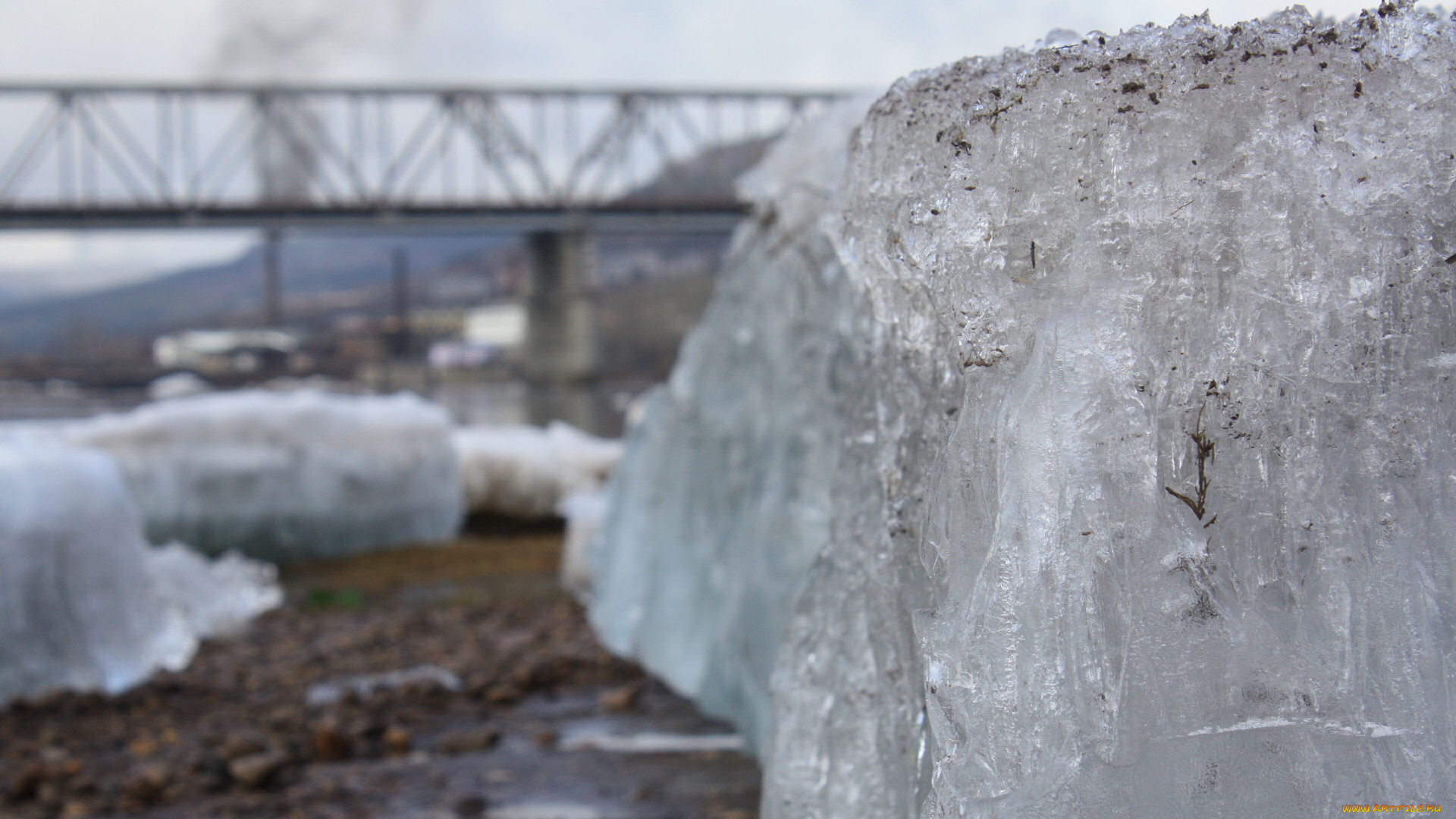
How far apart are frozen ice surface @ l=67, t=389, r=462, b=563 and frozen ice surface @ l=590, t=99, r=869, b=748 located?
3.37 meters

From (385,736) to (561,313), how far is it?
30081 millimetres

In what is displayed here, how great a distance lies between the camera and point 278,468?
256 inches

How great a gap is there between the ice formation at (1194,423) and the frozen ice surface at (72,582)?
124 inches

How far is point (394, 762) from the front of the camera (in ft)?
9.06

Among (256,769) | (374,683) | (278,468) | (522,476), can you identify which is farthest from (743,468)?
(522,476)

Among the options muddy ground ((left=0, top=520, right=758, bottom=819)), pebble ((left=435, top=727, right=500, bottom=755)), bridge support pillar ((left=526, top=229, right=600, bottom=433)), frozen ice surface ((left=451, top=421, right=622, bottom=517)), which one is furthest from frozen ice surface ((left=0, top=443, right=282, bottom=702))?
bridge support pillar ((left=526, top=229, right=600, bottom=433))

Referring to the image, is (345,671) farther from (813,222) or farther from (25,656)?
(813,222)

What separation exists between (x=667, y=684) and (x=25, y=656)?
193 centimetres

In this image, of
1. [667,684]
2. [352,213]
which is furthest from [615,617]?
[352,213]

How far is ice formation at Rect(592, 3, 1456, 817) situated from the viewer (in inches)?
41.8

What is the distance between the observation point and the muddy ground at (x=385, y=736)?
97.8 inches

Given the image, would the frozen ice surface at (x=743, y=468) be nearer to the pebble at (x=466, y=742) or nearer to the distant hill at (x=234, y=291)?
the pebble at (x=466, y=742)

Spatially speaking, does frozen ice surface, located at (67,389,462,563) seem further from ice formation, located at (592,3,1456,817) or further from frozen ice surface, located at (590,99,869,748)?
ice formation, located at (592,3,1456,817)

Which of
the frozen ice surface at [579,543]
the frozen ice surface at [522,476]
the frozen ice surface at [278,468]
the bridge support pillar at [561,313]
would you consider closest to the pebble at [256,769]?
the frozen ice surface at [579,543]
